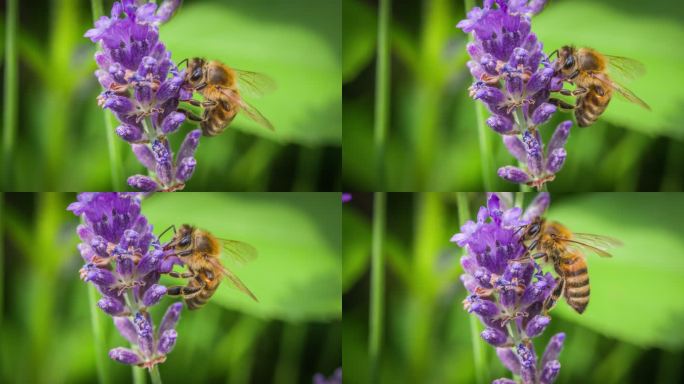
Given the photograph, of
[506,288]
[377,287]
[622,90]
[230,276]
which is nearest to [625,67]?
[622,90]

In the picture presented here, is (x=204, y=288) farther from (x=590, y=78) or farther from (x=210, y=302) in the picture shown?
(x=590, y=78)

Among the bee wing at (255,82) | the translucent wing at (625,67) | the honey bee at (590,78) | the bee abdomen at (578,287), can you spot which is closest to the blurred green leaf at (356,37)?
the bee wing at (255,82)

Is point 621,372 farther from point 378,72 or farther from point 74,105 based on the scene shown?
point 74,105

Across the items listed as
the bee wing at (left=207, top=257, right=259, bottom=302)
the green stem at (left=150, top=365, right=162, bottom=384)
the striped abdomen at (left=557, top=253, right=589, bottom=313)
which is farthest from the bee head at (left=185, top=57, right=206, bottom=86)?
the striped abdomen at (left=557, top=253, right=589, bottom=313)

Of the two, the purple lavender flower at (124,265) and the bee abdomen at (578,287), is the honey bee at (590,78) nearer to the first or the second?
the bee abdomen at (578,287)

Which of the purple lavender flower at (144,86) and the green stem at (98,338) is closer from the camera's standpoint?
the purple lavender flower at (144,86)

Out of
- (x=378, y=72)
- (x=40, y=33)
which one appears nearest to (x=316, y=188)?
(x=378, y=72)

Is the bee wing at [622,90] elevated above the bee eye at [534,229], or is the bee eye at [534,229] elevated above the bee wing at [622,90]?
the bee wing at [622,90]
